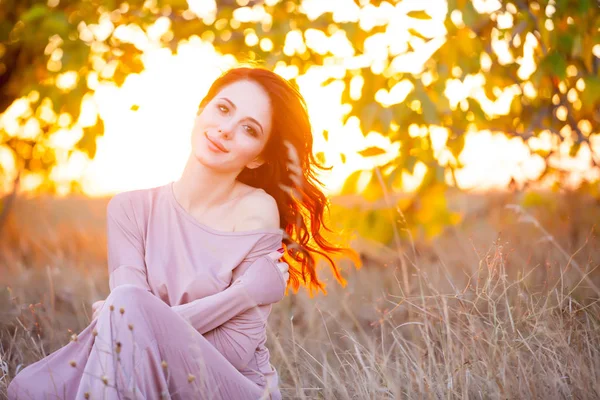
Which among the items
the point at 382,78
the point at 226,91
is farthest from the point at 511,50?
the point at 226,91

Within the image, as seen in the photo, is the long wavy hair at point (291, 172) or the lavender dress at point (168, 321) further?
the long wavy hair at point (291, 172)

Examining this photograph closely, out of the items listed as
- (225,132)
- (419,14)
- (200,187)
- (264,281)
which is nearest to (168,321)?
(264,281)

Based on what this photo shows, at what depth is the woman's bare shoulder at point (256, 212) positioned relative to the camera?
217 centimetres

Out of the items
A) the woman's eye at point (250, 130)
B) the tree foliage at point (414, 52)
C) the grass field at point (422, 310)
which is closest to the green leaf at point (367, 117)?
the tree foliage at point (414, 52)

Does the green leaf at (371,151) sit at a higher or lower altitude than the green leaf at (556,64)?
lower

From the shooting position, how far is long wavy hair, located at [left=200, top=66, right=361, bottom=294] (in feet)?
7.58

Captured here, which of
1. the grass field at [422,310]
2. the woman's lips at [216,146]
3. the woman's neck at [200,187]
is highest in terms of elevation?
the woman's lips at [216,146]

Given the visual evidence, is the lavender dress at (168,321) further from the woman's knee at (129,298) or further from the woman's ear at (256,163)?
the woman's ear at (256,163)

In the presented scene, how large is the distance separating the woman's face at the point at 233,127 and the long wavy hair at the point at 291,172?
0.18 feet

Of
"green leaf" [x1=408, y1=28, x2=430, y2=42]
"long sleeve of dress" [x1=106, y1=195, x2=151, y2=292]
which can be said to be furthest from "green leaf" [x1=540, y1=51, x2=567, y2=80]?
"long sleeve of dress" [x1=106, y1=195, x2=151, y2=292]

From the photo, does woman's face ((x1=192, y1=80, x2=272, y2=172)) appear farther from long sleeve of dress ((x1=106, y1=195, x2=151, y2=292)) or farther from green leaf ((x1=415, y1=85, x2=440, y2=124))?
green leaf ((x1=415, y1=85, x2=440, y2=124))

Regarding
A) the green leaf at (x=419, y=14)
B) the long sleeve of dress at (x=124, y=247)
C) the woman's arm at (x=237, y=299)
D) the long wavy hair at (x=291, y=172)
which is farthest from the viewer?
the green leaf at (x=419, y=14)

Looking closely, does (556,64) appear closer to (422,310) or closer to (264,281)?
(422,310)

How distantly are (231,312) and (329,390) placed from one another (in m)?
0.45
